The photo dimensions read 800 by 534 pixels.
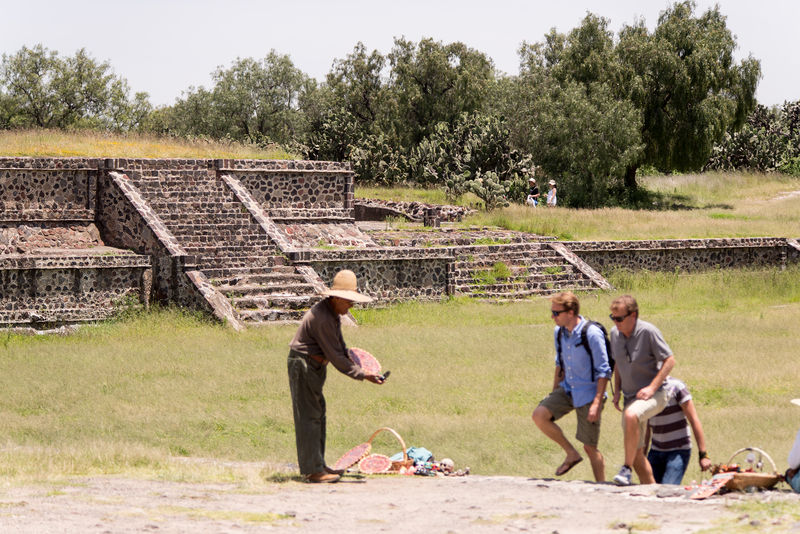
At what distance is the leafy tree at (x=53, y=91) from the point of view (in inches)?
2173

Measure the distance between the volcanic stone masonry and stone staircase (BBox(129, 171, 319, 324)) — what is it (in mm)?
26

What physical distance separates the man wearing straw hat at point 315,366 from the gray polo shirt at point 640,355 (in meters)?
1.96

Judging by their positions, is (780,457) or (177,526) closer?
(177,526)

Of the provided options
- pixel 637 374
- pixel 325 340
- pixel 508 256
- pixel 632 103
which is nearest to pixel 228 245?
pixel 508 256

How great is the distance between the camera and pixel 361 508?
→ 7910 millimetres

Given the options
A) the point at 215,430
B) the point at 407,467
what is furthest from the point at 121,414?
the point at 407,467

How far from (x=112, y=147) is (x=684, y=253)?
48.0ft

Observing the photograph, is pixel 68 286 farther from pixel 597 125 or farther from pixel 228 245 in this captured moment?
pixel 597 125

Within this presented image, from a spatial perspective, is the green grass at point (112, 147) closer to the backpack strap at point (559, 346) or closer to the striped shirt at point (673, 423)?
the backpack strap at point (559, 346)

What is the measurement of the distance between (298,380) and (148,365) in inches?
289

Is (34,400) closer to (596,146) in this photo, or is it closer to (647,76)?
(596,146)

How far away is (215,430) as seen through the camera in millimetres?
12008

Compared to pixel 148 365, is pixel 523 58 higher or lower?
higher

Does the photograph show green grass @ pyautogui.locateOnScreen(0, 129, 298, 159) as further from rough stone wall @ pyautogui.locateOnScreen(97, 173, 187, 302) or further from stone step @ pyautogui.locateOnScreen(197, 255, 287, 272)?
stone step @ pyautogui.locateOnScreen(197, 255, 287, 272)
